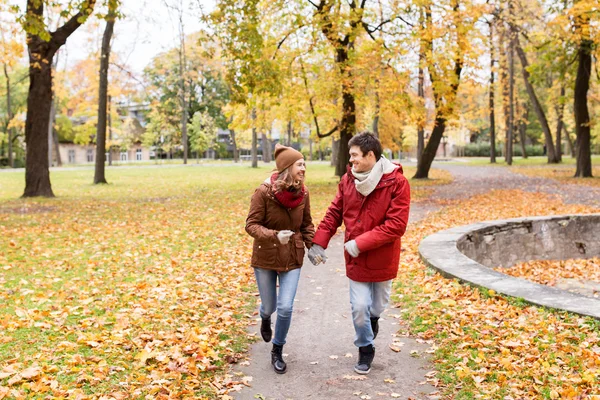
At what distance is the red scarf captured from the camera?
4387mm

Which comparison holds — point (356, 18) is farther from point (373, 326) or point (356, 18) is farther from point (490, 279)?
point (373, 326)

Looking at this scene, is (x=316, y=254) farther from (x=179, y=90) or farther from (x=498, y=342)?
(x=179, y=90)

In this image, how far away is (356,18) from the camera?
19.1 metres

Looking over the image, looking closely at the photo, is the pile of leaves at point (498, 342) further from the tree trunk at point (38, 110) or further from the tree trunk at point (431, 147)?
the tree trunk at point (431, 147)

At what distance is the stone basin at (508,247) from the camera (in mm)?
6273

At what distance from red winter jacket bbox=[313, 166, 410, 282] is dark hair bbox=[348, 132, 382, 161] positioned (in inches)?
8.0

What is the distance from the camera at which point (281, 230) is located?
4.48 metres

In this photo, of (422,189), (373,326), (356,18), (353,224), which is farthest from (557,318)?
(422,189)

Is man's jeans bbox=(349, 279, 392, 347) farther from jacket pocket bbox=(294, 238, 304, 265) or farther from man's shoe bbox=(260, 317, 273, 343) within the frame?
man's shoe bbox=(260, 317, 273, 343)

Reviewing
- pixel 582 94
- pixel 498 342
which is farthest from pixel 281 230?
pixel 582 94

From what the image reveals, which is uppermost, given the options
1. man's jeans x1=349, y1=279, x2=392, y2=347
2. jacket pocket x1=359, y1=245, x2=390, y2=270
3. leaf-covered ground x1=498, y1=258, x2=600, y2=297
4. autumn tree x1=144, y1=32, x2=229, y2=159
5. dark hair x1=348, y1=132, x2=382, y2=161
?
autumn tree x1=144, y1=32, x2=229, y2=159

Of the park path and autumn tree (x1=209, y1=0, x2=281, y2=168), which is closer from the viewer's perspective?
the park path

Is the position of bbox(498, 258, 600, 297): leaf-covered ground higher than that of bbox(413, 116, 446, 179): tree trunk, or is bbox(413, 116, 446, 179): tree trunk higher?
bbox(413, 116, 446, 179): tree trunk

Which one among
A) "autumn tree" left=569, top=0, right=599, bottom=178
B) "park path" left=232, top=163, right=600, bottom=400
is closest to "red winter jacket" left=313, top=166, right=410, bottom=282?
"park path" left=232, top=163, right=600, bottom=400
